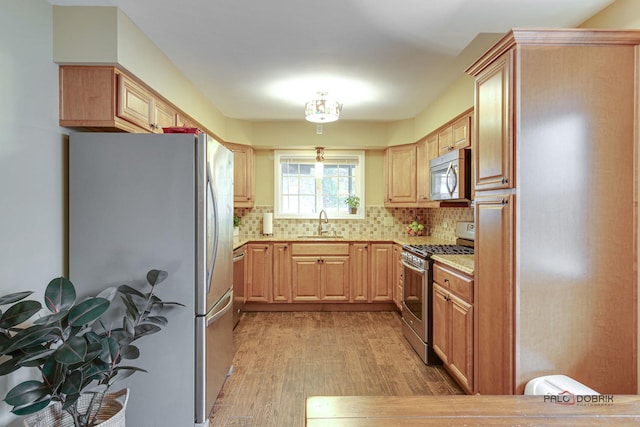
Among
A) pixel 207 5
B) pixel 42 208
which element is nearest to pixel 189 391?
pixel 42 208

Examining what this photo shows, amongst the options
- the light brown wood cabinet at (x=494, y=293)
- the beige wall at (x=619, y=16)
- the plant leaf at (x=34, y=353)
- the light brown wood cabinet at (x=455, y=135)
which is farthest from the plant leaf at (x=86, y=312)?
the light brown wood cabinet at (x=455, y=135)

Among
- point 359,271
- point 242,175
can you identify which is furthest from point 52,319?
point 359,271

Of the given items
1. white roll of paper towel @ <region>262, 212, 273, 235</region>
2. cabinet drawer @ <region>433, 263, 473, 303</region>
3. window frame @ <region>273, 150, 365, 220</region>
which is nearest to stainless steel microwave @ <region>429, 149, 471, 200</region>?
cabinet drawer @ <region>433, 263, 473, 303</region>

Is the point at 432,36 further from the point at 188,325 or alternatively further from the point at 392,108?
the point at 188,325

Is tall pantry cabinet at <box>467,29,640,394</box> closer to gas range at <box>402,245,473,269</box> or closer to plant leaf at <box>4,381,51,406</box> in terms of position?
gas range at <box>402,245,473,269</box>

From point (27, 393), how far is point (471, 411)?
63.5 inches

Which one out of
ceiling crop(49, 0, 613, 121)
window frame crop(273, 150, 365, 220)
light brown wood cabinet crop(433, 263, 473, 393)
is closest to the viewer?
ceiling crop(49, 0, 613, 121)

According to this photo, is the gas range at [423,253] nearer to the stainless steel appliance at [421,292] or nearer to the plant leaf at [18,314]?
the stainless steel appliance at [421,292]

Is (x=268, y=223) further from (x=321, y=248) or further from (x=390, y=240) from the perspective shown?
(x=390, y=240)

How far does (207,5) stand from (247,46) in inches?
20.4

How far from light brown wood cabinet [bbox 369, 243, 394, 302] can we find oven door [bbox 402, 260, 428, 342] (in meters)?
0.87

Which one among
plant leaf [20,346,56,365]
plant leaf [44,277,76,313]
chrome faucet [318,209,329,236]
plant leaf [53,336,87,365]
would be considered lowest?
plant leaf [20,346,56,365]

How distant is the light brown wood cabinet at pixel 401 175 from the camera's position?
14.7ft

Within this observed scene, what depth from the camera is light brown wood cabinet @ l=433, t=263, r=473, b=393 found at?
7.52ft
